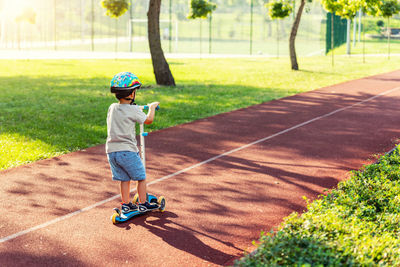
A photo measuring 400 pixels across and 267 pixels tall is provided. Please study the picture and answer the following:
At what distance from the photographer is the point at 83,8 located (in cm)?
5378

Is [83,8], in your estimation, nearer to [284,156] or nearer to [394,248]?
[284,156]

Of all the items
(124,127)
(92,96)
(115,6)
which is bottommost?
(92,96)

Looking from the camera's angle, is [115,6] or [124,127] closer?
[124,127]

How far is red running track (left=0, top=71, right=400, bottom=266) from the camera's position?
5.27 metres

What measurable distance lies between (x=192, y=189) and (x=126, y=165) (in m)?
1.65

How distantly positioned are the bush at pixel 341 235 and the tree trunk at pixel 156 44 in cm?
1388

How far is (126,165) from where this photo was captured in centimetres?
580

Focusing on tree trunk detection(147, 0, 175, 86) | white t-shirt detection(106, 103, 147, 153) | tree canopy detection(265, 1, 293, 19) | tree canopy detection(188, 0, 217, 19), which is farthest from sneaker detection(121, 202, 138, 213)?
tree canopy detection(188, 0, 217, 19)

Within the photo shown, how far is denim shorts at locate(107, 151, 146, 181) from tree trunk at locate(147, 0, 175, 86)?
13585 mm

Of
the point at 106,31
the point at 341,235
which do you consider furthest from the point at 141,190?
the point at 106,31

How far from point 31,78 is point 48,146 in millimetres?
13429

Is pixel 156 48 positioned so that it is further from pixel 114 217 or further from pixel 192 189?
pixel 114 217

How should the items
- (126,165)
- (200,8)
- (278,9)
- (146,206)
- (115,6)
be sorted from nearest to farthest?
(126,165), (146,206), (278,9), (200,8), (115,6)

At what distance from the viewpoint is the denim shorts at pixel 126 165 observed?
19.0 feet
